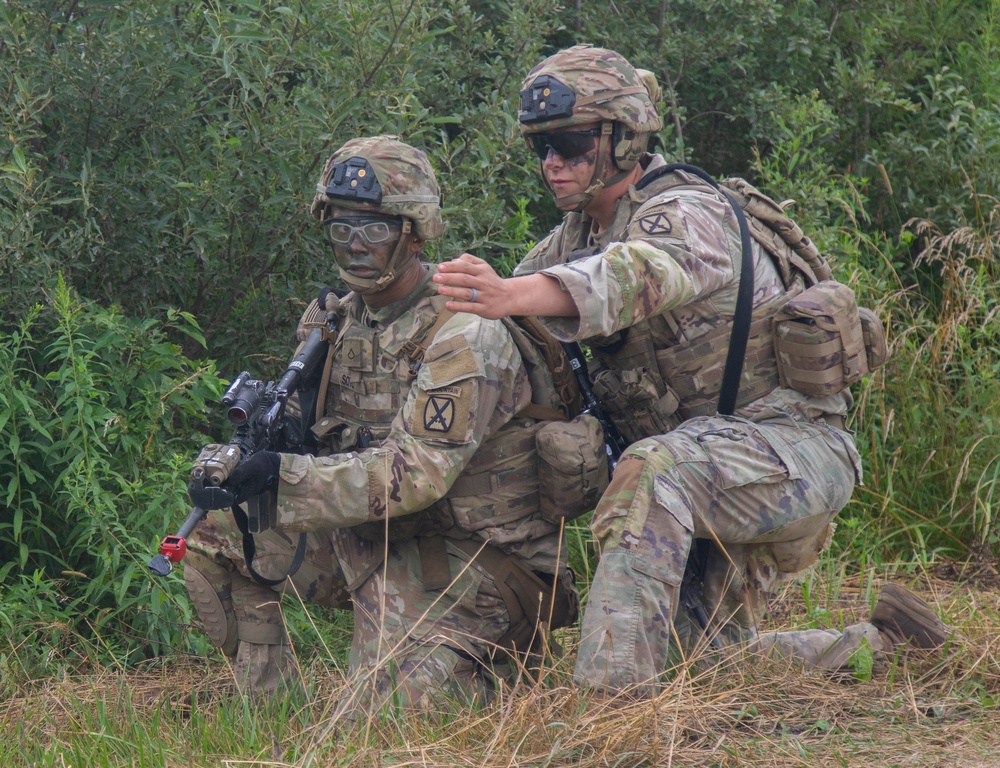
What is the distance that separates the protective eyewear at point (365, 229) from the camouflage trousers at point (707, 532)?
42.2 inches

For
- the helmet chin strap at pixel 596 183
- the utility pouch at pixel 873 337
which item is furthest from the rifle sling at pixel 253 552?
the utility pouch at pixel 873 337

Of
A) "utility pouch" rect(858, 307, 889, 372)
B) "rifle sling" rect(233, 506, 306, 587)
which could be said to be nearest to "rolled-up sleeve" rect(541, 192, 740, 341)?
"utility pouch" rect(858, 307, 889, 372)

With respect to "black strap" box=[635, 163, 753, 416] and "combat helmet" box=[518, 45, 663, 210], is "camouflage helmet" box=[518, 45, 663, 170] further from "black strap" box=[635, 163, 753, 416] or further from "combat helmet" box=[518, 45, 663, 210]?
"black strap" box=[635, 163, 753, 416]

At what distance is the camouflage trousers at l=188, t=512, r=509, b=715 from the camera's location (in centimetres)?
398

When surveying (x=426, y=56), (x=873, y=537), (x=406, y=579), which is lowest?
(x=873, y=537)

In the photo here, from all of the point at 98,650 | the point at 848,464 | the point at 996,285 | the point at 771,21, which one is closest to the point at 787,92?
the point at 771,21

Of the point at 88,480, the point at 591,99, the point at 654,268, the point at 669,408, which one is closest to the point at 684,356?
the point at 669,408

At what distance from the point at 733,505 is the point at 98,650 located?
2441 millimetres

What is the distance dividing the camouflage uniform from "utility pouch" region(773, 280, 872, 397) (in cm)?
7

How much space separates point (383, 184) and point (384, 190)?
0.02 m

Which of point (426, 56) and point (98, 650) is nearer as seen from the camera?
point (98, 650)

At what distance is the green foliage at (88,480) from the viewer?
4590 mm

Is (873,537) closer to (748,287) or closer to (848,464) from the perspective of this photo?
(848,464)

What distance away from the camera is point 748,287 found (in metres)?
4.07
